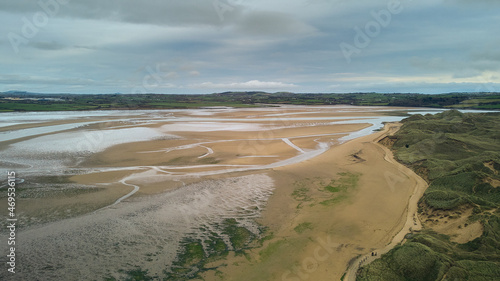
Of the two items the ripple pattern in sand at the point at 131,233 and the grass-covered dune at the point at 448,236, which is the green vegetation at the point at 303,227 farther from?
the grass-covered dune at the point at 448,236

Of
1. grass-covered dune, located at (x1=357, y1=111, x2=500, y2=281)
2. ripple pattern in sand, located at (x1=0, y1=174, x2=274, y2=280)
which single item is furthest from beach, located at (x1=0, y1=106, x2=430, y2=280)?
grass-covered dune, located at (x1=357, y1=111, x2=500, y2=281)

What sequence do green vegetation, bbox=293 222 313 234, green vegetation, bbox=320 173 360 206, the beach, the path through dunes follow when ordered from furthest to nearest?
1. green vegetation, bbox=320 173 360 206
2. green vegetation, bbox=293 222 313 234
3. the beach
4. the path through dunes

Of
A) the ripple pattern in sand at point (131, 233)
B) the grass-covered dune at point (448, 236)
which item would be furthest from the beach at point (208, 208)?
the grass-covered dune at point (448, 236)

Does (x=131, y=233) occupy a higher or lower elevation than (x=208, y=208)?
lower

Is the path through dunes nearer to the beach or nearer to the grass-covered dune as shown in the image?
the beach

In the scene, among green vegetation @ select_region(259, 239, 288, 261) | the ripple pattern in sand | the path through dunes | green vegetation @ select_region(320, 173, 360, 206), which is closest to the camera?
the path through dunes

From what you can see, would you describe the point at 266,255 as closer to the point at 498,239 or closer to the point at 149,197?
the point at 498,239

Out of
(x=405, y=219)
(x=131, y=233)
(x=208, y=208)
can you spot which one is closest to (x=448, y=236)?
(x=405, y=219)

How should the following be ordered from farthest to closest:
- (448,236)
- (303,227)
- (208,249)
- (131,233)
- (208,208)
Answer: (208,208)
(303,227)
(131,233)
(208,249)
(448,236)

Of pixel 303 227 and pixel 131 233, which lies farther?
pixel 303 227

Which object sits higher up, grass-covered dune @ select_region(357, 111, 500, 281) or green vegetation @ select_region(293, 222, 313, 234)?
grass-covered dune @ select_region(357, 111, 500, 281)

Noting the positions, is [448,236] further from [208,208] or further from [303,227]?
[208,208]
